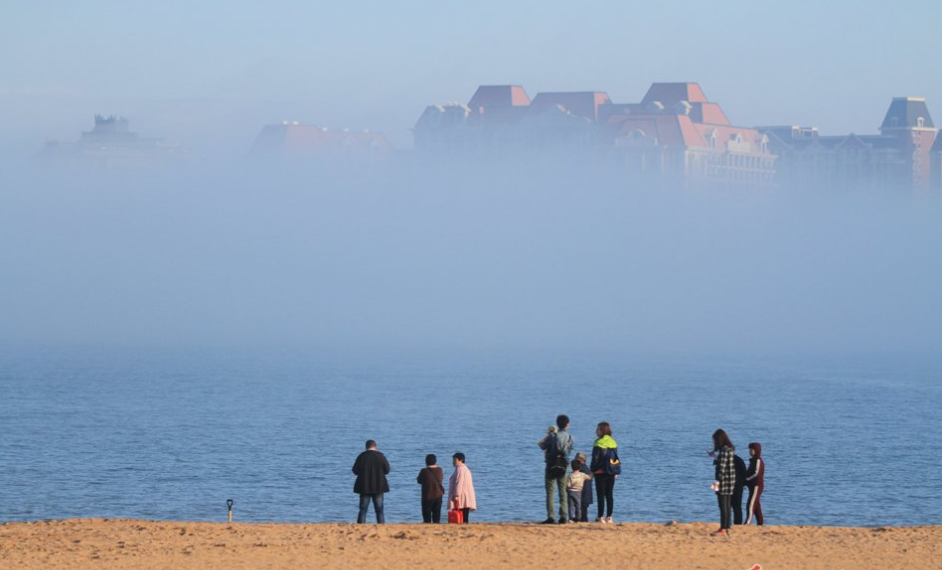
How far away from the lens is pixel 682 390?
4665 inches

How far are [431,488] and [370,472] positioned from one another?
1069 millimetres

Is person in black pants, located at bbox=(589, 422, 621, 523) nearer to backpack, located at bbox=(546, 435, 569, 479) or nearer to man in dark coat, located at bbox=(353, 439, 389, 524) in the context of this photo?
backpack, located at bbox=(546, 435, 569, 479)

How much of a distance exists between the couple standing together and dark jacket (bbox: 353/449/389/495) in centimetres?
275

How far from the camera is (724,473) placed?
22781 millimetres

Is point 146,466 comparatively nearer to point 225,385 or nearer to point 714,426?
point 714,426

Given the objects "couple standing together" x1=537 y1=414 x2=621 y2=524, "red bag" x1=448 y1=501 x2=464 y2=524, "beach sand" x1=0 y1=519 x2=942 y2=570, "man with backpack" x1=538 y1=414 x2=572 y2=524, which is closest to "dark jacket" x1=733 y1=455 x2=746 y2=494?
"beach sand" x1=0 y1=519 x2=942 y2=570

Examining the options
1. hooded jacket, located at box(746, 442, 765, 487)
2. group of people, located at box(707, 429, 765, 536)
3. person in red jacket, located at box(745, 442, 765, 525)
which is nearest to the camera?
group of people, located at box(707, 429, 765, 536)

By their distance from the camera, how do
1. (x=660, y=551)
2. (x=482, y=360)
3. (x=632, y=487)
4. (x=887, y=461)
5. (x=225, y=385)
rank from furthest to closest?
(x=482, y=360)
(x=225, y=385)
(x=887, y=461)
(x=632, y=487)
(x=660, y=551)

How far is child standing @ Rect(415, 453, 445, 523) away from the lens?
2478cm

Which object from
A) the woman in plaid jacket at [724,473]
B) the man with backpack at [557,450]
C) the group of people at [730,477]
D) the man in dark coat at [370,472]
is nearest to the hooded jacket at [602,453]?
the man with backpack at [557,450]

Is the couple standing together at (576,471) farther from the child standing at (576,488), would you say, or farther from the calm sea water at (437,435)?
the calm sea water at (437,435)

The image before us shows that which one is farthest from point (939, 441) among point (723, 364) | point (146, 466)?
point (723, 364)

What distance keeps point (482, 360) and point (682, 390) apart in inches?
2778

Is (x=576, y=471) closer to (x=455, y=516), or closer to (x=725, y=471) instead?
(x=455, y=516)
